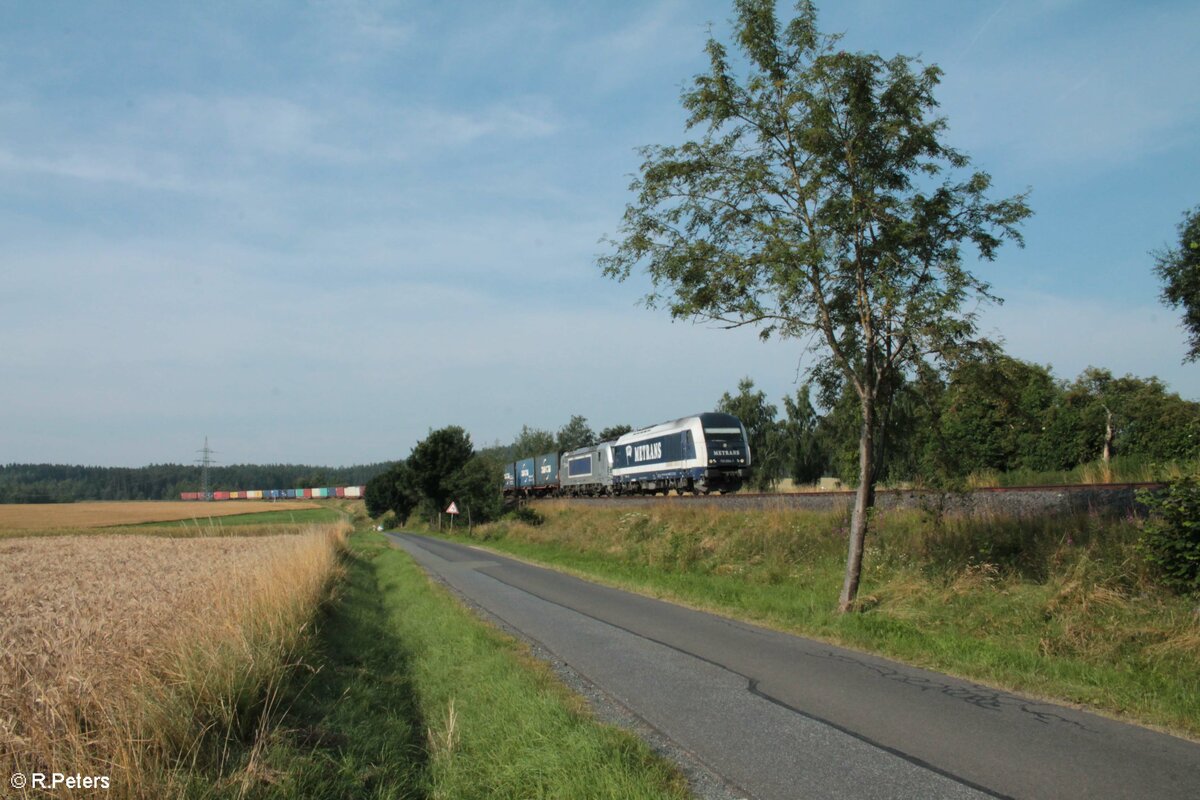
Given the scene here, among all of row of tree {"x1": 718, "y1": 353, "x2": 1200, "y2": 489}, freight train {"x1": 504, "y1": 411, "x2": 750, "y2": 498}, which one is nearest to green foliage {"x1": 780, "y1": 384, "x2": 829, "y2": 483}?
row of tree {"x1": 718, "y1": 353, "x2": 1200, "y2": 489}

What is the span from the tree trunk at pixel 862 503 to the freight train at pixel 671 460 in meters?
20.4

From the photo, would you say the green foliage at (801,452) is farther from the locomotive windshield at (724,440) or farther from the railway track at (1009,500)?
the railway track at (1009,500)

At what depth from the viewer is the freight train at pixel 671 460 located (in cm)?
3309

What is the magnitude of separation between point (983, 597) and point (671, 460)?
25.2m

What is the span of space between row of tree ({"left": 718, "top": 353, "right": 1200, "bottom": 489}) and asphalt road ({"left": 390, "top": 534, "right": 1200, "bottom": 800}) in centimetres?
424

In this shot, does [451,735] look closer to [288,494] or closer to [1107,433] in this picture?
[1107,433]

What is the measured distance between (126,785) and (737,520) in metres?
18.0

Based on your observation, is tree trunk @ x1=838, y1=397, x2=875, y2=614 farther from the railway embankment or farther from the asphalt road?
the asphalt road

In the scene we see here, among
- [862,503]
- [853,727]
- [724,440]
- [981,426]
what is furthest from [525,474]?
[853,727]

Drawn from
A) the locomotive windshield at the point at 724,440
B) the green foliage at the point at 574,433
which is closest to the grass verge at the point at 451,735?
the locomotive windshield at the point at 724,440

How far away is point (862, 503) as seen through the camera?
1227 cm

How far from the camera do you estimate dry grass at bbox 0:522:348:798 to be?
Answer: 440 centimetres

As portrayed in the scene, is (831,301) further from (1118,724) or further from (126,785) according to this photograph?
(126,785)

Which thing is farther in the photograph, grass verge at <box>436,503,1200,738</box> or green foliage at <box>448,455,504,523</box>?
green foliage at <box>448,455,504,523</box>
